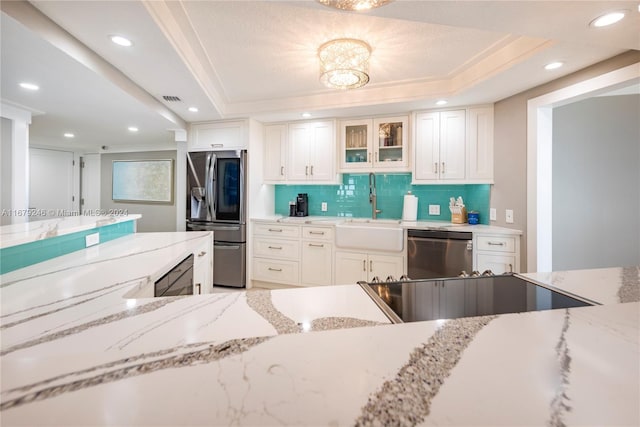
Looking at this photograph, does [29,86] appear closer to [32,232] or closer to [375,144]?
[32,232]

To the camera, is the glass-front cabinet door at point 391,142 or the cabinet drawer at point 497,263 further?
the glass-front cabinet door at point 391,142

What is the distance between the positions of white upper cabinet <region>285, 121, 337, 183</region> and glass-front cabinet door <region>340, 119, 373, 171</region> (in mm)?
136

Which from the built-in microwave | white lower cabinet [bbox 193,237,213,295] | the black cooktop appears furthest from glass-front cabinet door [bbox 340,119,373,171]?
the black cooktop

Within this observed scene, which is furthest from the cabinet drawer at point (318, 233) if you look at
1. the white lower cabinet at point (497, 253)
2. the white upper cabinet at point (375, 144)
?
the white lower cabinet at point (497, 253)

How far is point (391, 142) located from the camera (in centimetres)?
327

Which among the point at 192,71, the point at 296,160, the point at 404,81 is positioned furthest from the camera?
the point at 296,160

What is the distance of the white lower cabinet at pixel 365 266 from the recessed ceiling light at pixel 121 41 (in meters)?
2.50

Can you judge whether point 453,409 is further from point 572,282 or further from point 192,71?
point 192,71

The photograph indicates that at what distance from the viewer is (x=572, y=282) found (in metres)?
1.07

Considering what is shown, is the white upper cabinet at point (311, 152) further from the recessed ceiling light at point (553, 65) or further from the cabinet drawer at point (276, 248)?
the recessed ceiling light at point (553, 65)

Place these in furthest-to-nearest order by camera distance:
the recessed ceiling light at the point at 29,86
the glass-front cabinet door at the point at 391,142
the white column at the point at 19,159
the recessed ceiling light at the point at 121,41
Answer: the glass-front cabinet door at the point at 391,142 → the white column at the point at 19,159 → the recessed ceiling light at the point at 29,86 → the recessed ceiling light at the point at 121,41

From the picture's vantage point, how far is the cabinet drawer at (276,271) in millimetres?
3385

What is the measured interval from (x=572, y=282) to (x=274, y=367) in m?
1.20

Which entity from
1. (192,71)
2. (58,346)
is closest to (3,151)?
(192,71)
